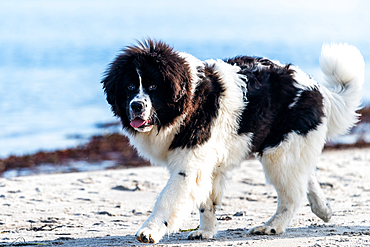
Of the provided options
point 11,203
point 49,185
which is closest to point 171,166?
point 11,203

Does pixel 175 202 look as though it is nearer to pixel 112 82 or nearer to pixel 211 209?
pixel 211 209

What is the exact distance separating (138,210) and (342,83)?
276 centimetres

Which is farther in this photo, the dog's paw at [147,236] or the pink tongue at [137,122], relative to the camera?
the pink tongue at [137,122]

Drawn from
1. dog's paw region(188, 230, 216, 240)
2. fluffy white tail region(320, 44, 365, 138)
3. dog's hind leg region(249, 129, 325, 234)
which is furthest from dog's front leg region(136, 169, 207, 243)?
fluffy white tail region(320, 44, 365, 138)

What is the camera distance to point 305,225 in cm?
449

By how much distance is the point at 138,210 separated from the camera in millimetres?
5363

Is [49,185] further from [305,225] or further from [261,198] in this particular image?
[305,225]

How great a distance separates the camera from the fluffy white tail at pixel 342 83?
455 centimetres

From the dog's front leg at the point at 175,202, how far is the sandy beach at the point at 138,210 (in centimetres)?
21

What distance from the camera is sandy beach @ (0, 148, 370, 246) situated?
3776mm

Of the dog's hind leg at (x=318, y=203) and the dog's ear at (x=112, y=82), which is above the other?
the dog's ear at (x=112, y=82)

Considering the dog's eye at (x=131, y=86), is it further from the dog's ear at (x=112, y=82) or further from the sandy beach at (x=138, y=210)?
the sandy beach at (x=138, y=210)

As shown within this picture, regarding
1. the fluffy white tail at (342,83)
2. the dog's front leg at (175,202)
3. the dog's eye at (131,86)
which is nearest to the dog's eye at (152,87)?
the dog's eye at (131,86)

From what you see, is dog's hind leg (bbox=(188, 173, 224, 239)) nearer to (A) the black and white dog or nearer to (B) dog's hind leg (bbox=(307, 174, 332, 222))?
(A) the black and white dog
